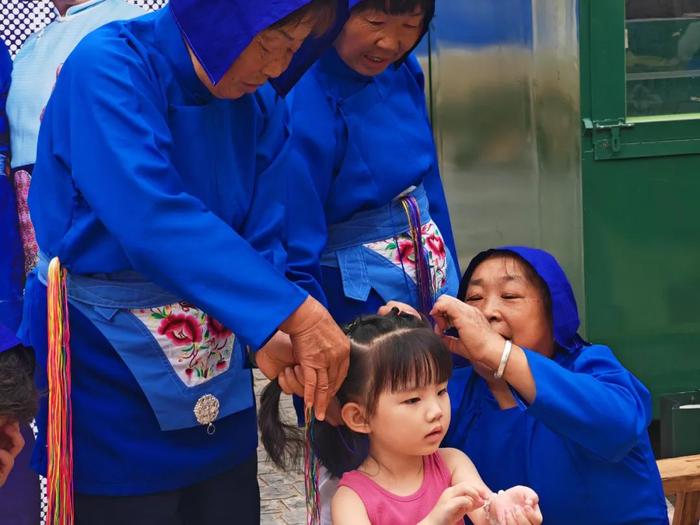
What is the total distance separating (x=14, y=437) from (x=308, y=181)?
2.77 ft

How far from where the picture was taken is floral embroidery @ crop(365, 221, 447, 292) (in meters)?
2.99

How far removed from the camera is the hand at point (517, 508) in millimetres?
2342

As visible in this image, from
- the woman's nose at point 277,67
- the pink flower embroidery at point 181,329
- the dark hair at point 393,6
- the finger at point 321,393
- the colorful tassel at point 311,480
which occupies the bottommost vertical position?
the colorful tassel at point 311,480

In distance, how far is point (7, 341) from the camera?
231 cm

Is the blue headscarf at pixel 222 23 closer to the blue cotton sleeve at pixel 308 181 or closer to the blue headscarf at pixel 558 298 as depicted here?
the blue cotton sleeve at pixel 308 181

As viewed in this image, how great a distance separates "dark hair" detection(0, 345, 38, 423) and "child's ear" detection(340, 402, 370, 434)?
23.9 inches

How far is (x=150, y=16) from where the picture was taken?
2.42 meters

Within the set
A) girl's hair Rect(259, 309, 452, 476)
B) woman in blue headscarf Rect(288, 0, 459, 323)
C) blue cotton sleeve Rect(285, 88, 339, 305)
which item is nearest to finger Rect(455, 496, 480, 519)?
girl's hair Rect(259, 309, 452, 476)

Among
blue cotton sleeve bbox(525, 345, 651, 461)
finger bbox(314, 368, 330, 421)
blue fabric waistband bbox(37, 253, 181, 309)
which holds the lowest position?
blue cotton sleeve bbox(525, 345, 651, 461)

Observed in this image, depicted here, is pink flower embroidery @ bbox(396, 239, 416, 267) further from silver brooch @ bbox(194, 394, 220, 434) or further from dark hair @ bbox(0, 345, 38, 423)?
dark hair @ bbox(0, 345, 38, 423)

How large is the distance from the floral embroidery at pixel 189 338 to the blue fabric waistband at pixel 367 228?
0.56 meters

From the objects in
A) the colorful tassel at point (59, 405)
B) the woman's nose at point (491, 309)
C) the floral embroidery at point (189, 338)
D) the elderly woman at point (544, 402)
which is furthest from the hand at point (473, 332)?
the colorful tassel at point (59, 405)

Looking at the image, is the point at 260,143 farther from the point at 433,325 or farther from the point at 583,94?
the point at 583,94

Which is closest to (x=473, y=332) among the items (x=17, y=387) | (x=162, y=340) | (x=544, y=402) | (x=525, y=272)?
(x=544, y=402)
